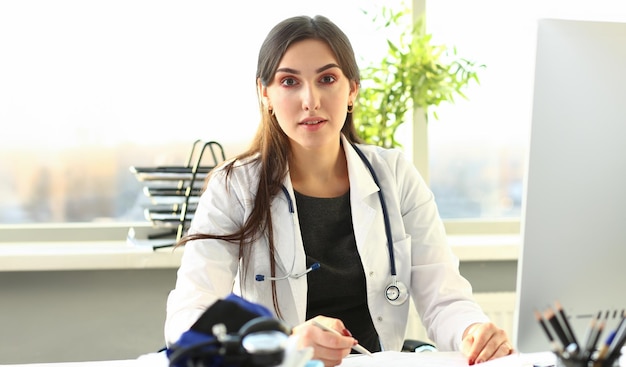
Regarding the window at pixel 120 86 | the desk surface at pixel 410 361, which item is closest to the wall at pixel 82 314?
the window at pixel 120 86

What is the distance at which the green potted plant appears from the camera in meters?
2.39

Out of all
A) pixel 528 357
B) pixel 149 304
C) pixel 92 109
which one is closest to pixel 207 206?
pixel 528 357

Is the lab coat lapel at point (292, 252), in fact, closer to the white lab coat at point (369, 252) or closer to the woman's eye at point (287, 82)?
the white lab coat at point (369, 252)

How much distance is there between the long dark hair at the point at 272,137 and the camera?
1662mm

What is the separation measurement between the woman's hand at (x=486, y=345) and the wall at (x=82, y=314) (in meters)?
1.44

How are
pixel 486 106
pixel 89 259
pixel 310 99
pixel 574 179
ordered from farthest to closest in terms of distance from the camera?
pixel 486 106
pixel 89 259
pixel 310 99
pixel 574 179

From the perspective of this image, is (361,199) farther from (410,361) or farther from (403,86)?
(403,86)

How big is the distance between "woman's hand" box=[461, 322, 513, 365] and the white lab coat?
0.21 meters

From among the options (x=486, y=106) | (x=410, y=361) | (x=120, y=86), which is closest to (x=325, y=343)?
(x=410, y=361)

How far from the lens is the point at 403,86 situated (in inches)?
93.9

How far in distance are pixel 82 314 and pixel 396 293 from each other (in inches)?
51.7

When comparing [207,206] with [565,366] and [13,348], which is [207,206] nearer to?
[565,366]

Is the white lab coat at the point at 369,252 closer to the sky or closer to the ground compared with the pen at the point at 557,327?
closer to the ground

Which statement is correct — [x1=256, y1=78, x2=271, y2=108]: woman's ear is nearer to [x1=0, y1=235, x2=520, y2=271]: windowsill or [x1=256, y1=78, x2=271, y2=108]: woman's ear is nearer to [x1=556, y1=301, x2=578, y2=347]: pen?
[x1=0, y1=235, x2=520, y2=271]: windowsill
